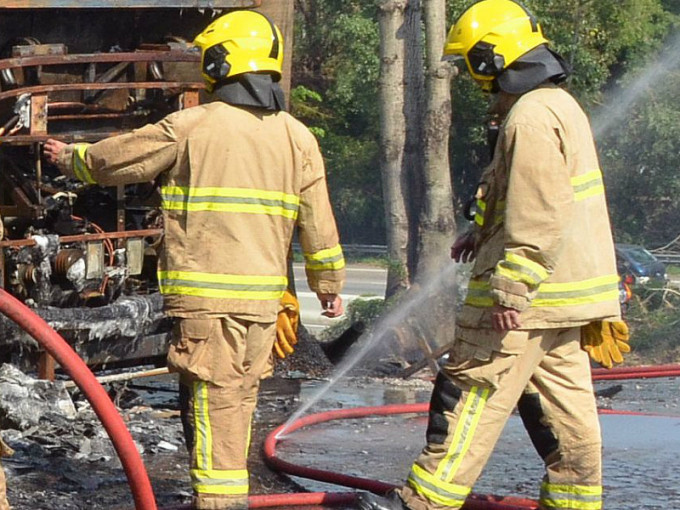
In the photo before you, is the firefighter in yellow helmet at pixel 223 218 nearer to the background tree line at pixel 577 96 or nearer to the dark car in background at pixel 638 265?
the dark car in background at pixel 638 265

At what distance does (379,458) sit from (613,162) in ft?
56.4

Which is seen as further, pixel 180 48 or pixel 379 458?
pixel 180 48

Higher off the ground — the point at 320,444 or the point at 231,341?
the point at 231,341

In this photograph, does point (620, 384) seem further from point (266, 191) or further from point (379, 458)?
point (266, 191)

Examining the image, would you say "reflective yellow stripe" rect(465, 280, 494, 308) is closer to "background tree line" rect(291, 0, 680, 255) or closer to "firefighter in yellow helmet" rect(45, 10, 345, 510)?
"firefighter in yellow helmet" rect(45, 10, 345, 510)

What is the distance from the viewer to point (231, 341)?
4.64 m

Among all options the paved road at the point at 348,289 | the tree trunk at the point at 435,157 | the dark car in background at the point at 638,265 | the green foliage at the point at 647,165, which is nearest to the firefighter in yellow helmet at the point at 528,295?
the tree trunk at the point at 435,157

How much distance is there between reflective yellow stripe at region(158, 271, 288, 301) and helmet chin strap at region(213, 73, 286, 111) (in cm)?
59

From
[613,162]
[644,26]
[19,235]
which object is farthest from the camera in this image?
[644,26]

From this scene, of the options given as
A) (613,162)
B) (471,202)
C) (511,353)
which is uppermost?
(471,202)

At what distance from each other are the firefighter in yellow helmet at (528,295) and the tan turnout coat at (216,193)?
2.18 feet

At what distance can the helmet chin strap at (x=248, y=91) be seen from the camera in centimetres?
470

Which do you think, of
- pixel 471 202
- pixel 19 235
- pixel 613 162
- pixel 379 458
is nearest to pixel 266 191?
pixel 471 202

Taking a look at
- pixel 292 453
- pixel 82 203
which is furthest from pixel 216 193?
pixel 82 203
